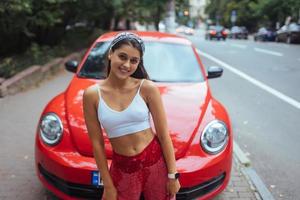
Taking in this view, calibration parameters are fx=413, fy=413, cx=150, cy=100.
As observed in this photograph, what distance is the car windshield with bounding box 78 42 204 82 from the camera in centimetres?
502

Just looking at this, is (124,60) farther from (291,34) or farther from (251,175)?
(291,34)

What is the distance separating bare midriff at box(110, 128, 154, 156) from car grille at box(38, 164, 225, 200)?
1.03m

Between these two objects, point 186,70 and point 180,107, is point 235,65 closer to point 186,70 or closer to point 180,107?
point 186,70

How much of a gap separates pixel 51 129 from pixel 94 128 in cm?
148

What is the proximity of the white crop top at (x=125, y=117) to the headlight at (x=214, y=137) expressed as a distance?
4.51 ft

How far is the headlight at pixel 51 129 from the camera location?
12.1ft

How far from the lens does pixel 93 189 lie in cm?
338

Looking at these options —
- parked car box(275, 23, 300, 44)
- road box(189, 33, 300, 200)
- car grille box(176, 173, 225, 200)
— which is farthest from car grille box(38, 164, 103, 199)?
parked car box(275, 23, 300, 44)

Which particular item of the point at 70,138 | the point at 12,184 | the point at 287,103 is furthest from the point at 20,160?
the point at 287,103

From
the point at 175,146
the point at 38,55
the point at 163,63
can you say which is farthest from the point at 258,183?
the point at 38,55

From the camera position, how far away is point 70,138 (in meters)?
3.64

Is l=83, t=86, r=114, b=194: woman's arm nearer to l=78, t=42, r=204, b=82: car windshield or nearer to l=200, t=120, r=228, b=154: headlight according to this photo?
l=200, t=120, r=228, b=154: headlight

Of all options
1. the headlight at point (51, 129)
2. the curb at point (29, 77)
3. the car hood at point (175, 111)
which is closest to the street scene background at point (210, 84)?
the curb at point (29, 77)

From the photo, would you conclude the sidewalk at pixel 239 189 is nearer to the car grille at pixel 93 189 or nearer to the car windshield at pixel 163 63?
the car grille at pixel 93 189
